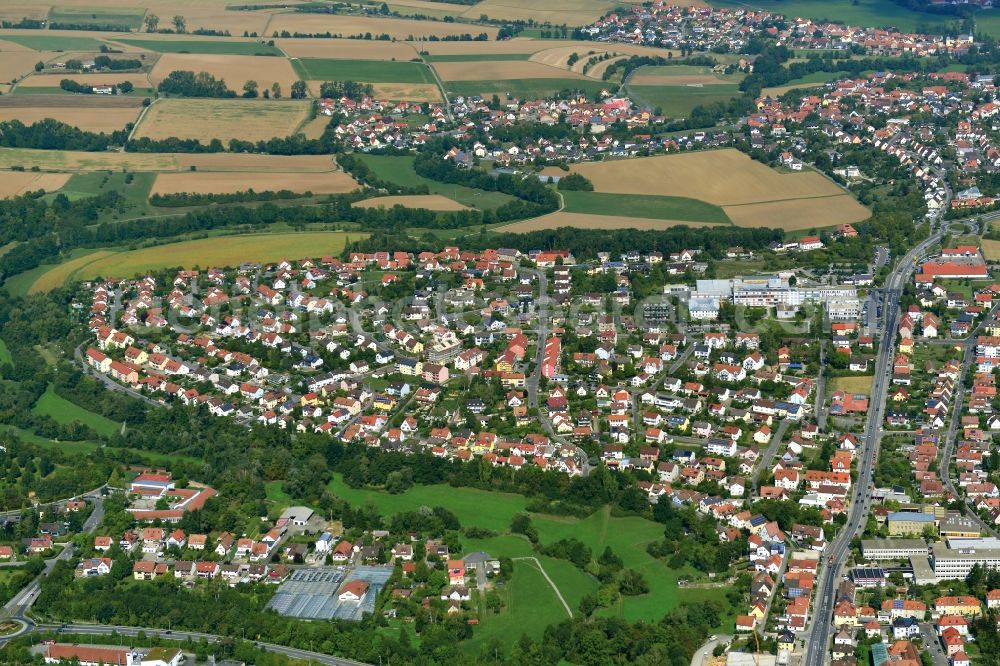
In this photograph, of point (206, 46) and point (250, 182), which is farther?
point (206, 46)

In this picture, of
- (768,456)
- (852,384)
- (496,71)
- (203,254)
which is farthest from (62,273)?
(496,71)

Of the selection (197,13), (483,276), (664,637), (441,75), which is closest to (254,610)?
(664,637)

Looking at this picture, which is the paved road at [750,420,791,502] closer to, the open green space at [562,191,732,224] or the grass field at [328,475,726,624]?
the grass field at [328,475,726,624]

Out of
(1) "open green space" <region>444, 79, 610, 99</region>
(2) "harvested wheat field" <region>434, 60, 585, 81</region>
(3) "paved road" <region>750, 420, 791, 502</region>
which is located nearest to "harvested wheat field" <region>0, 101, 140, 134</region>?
(1) "open green space" <region>444, 79, 610, 99</region>

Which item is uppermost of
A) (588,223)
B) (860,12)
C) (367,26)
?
(367,26)

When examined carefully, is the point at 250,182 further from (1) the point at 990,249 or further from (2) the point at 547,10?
(2) the point at 547,10

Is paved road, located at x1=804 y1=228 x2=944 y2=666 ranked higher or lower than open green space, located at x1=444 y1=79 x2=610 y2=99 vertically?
higher

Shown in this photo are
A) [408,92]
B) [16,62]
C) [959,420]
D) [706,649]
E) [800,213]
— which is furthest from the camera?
[16,62]
